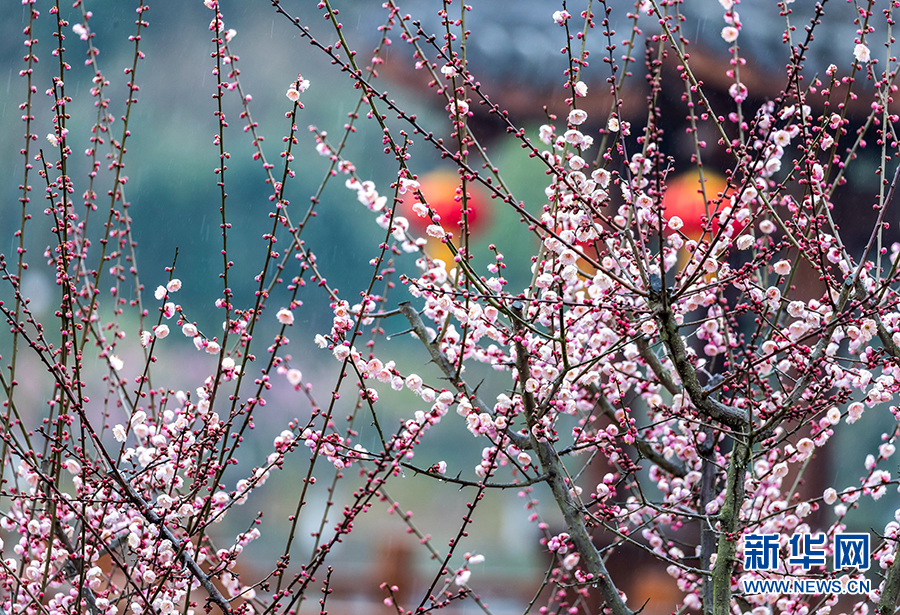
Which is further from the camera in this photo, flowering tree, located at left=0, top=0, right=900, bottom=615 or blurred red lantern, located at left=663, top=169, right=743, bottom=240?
blurred red lantern, located at left=663, top=169, right=743, bottom=240

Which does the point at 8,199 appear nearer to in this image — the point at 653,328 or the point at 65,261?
the point at 65,261

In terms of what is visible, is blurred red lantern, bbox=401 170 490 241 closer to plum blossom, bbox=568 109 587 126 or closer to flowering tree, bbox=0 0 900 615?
flowering tree, bbox=0 0 900 615

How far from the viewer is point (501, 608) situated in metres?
4.30

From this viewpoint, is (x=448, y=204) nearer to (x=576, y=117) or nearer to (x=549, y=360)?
(x=549, y=360)

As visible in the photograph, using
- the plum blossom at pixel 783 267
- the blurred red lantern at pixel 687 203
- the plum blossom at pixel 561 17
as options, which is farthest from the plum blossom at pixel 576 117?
the blurred red lantern at pixel 687 203

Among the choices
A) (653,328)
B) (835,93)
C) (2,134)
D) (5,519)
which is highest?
(2,134)

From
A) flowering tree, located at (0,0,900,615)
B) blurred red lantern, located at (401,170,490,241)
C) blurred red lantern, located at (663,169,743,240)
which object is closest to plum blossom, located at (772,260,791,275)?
flowering tree, located at (0,0,900,615)

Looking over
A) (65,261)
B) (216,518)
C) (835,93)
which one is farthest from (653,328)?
(835,93)

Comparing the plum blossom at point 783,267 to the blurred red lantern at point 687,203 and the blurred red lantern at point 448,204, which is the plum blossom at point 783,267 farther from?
the blurred red lantern at point 448,204

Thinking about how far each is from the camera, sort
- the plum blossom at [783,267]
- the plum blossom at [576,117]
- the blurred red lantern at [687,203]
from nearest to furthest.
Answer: the plum blossom at [576,117] → the plum blossom at [783,267] → the blurred red lantern at [687,203]

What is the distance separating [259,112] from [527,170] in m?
1.81

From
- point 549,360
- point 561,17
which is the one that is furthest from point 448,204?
point 561,17

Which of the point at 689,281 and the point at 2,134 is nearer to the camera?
the point at 689,281

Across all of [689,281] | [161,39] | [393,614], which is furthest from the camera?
[161,39]
